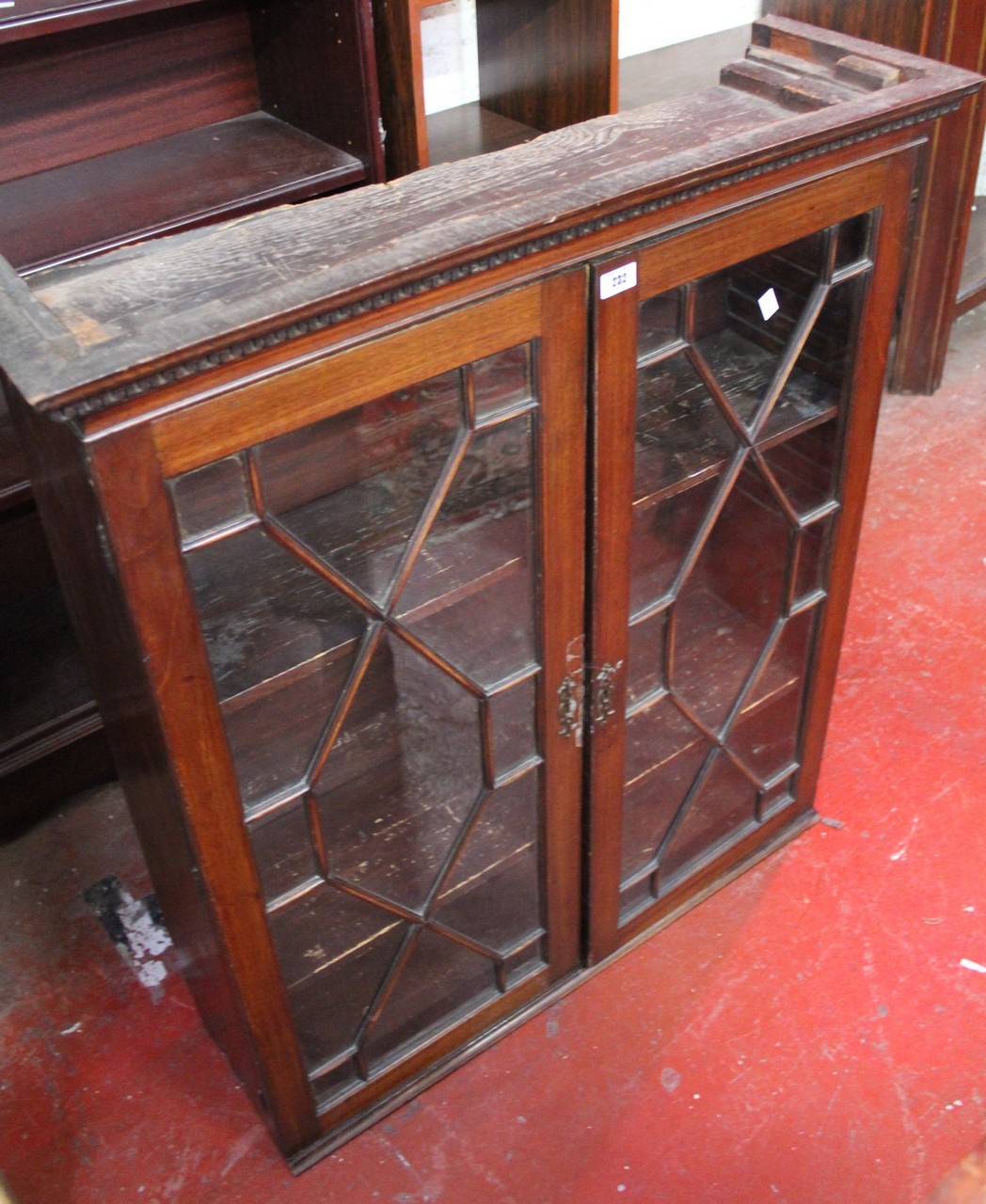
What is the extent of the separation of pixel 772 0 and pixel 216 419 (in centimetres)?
235

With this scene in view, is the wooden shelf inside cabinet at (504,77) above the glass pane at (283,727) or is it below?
above

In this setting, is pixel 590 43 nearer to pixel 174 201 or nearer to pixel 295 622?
pixel 174 201

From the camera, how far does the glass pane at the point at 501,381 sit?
1178 millimetres

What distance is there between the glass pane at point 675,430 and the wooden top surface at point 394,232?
0.73 feet

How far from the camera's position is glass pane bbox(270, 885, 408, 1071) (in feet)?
4.83

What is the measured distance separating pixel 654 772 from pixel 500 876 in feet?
0.89

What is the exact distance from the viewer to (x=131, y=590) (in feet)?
3.47

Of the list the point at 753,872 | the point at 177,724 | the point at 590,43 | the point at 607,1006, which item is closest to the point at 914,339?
the point at 590,43

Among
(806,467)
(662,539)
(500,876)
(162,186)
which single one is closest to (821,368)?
(806,467)

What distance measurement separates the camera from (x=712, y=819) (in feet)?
6.24

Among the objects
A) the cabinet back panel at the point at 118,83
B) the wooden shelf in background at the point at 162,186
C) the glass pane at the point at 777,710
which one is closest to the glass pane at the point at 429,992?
the glass pane at the point at 777,710

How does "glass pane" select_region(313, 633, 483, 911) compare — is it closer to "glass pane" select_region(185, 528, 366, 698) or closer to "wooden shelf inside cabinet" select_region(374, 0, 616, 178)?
"glass pane" select_region(185, 528, 366, 698)

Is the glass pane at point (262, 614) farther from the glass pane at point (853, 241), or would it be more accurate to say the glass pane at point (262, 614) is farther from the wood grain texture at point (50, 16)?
the wood grain texture at point (50, 16)

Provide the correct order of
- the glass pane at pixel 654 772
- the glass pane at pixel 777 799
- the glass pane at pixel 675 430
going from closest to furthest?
1. the glass pane at pixel 675 430
2. the glass pane at pixel 654 772
3. the glass pane at pixel 777 799
